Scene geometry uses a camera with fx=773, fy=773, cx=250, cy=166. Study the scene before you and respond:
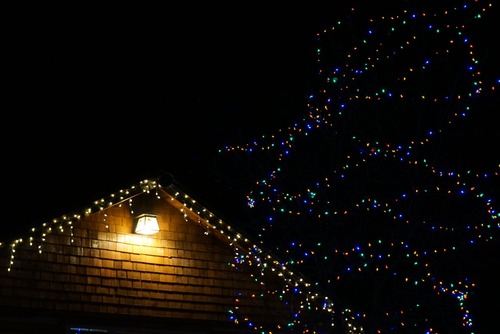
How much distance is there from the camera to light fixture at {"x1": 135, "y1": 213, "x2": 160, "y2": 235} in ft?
39.2

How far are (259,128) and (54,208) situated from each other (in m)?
12.4

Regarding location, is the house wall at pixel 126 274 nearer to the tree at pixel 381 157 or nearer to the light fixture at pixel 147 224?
the light fixture at pixel 147 224

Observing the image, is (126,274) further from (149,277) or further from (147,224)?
(147,224)

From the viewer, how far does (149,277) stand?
1209cm

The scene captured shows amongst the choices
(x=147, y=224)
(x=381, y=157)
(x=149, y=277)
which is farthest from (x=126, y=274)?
(x=381, y=157)

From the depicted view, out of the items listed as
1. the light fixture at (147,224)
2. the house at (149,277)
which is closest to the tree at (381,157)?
the house at (149,277)

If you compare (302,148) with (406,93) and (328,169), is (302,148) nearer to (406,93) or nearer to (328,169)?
(328,169)

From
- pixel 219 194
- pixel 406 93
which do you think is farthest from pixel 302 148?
pixel 219 194

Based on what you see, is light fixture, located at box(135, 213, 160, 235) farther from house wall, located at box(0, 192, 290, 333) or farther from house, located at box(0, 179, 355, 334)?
house wall, located at box(0, 192, 290, 333)

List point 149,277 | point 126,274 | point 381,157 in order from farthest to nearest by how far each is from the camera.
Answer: point 381,157
point 149,277
point 126,274

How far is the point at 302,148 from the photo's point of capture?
1459 cm

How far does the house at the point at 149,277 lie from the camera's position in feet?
36.4

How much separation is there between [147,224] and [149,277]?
0.86 m

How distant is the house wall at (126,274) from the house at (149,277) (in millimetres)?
15
